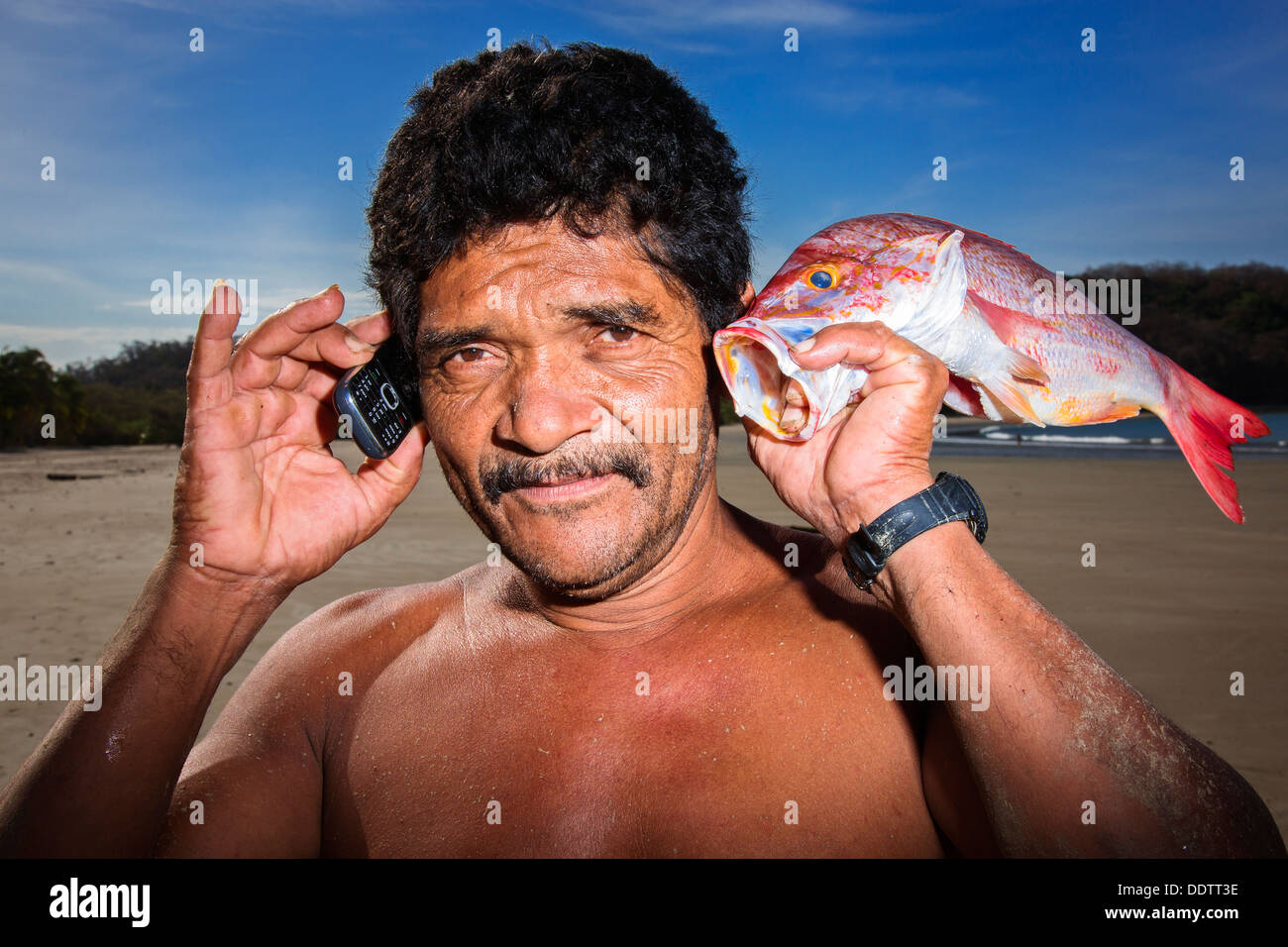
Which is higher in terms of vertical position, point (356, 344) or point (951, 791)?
point (356, 344)

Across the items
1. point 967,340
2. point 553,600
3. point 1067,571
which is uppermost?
point 967,340

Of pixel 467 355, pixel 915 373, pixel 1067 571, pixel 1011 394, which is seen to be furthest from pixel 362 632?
pixel 1067 571

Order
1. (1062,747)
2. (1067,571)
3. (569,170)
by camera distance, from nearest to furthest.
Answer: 1. (1062,747)
2. (569,170)
3. (1067,571)

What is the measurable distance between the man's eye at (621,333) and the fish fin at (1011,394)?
84 cm

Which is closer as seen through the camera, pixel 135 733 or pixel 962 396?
pixel 135 733

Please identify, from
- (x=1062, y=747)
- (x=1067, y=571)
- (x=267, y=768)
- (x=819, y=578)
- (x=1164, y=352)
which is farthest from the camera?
(x=1164, y=352)

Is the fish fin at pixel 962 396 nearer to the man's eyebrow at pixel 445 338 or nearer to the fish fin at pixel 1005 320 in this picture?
the fish fin at pixel 1005 320

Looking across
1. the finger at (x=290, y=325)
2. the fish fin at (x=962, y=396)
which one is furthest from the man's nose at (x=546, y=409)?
the fish fin at (x=962, y=396)

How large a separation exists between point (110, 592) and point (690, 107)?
344 inches

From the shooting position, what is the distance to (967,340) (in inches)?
79.3

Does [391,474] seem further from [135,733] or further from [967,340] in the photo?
[967,340]

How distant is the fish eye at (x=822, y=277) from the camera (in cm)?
198

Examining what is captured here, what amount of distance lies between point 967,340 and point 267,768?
2030mm

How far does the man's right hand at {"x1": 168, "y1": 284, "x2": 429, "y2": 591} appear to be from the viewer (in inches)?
Answer: 91.4
